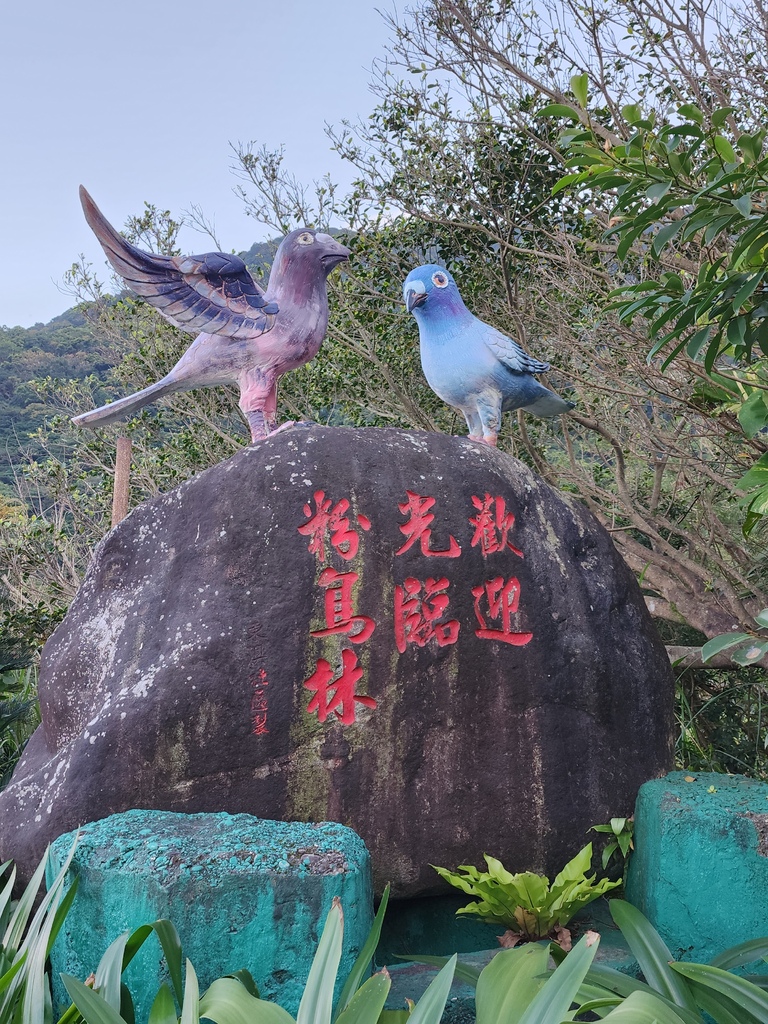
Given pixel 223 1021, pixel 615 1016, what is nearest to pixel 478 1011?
pixel 615 1016

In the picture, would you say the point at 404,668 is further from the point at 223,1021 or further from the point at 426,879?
the point at 223,1021

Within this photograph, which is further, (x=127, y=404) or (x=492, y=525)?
(x=127, y=404)

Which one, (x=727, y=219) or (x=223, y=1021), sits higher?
(x=727, y=219)

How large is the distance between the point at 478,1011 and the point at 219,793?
1.17 meters

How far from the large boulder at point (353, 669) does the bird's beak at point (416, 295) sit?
0.71 meters

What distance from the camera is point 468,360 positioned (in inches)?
155

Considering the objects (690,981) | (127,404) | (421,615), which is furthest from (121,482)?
(690,981)

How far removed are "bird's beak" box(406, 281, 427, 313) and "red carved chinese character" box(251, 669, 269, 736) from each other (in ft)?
5.94

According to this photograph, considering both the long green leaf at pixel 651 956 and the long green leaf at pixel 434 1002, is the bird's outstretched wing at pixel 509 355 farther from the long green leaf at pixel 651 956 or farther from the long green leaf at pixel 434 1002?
the long green leaf at pixel 434 1002

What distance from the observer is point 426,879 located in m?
3.26

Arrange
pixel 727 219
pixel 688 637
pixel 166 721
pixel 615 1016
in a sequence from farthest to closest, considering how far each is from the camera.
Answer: pixel 688 637
pixel 166 721
pixel 727 219
pixel 615 1016

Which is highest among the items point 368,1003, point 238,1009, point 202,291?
point 202,291

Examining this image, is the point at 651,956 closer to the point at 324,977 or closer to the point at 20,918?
the point at 324,977

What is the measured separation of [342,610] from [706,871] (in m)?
1.63
